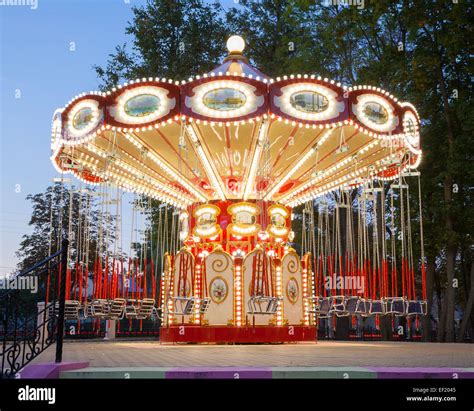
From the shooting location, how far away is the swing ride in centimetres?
1263

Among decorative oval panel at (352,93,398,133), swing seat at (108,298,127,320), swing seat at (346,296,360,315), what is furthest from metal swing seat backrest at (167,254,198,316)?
decorative oval panel at (352,93,398,133)

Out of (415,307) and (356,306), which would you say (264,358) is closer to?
(356,306)

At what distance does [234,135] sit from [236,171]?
2.33 metres

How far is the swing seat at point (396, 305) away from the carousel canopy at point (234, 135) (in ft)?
11.8

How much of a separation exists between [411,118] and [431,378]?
29.5 feet

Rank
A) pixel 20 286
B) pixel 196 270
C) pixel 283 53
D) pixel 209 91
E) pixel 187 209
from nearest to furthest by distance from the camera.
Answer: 1. pixel 20 286
2. pixel 209 91
3. pixel 196 270
4. pixel 187 209
5. pixel 283 53

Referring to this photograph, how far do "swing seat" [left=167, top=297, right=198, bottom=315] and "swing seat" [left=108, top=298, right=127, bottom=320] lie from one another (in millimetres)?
1142

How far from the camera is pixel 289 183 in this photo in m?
18.0

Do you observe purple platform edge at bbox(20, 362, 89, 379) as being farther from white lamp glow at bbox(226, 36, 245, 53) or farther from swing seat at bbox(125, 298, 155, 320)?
white lamp glow at bbox(226, 36, 245, 53)

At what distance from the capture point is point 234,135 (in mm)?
14156

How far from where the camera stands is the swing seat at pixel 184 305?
13715mm

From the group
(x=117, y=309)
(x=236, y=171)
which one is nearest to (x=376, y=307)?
(x=236, y=171)
